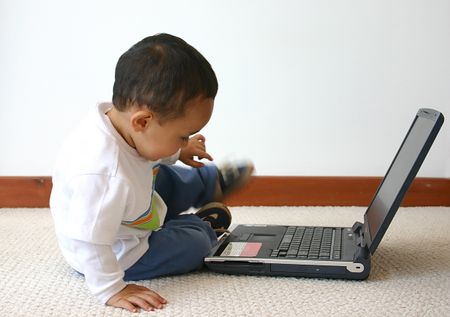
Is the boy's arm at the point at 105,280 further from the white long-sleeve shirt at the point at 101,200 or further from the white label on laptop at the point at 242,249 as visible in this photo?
the white label on laptop at the point at 242,249

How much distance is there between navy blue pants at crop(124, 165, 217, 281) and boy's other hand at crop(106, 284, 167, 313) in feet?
0.34

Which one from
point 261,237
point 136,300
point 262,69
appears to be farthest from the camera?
point 262,69

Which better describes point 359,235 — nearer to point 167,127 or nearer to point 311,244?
point 311,244

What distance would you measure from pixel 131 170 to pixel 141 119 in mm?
74

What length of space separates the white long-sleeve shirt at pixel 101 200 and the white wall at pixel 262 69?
0.61 meters

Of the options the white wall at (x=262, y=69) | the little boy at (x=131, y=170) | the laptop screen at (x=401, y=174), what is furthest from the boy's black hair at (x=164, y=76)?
the white wall at (x=262, y=69)

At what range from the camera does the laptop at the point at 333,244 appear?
919 millimetres

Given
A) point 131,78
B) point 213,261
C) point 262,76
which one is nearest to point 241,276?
point 213,261

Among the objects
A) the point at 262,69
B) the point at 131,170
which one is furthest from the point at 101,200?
the point at 262,69

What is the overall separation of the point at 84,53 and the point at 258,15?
0.42 meters

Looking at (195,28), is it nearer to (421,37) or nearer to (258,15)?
(258,15)

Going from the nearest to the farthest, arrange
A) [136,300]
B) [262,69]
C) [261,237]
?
[136,300]
[261,237]
[262,69]

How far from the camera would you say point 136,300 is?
0.85 metres

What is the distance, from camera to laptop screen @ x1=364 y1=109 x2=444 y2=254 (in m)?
0.89
